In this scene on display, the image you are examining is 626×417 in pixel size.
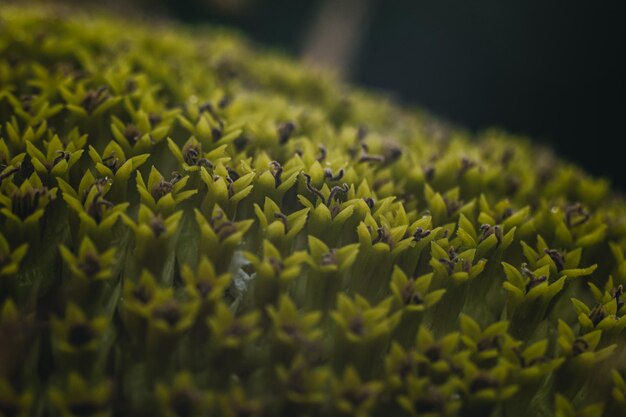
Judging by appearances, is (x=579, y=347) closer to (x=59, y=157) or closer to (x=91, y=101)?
(x=59, y=157)

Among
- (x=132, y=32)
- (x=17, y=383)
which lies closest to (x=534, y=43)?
(x=132, y=32)

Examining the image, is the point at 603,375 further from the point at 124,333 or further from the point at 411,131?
the point at 411,131

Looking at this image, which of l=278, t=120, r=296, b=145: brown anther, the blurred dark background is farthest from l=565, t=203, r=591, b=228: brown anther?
the blurred dark background

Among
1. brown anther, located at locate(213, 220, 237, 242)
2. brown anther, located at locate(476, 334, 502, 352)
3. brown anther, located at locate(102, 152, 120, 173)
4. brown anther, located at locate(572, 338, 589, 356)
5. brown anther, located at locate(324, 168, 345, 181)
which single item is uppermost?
brown anther, located at locate(324, 168, 345, 181)

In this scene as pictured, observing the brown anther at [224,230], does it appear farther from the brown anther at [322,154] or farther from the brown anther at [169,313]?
the brown anther at [322,154]

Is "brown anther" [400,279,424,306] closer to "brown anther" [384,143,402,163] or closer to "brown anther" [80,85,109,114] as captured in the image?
"brown anther" [384,143,402,163]

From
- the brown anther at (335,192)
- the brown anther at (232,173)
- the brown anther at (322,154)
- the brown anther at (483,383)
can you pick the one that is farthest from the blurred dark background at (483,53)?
the brown anther at (483,383)
